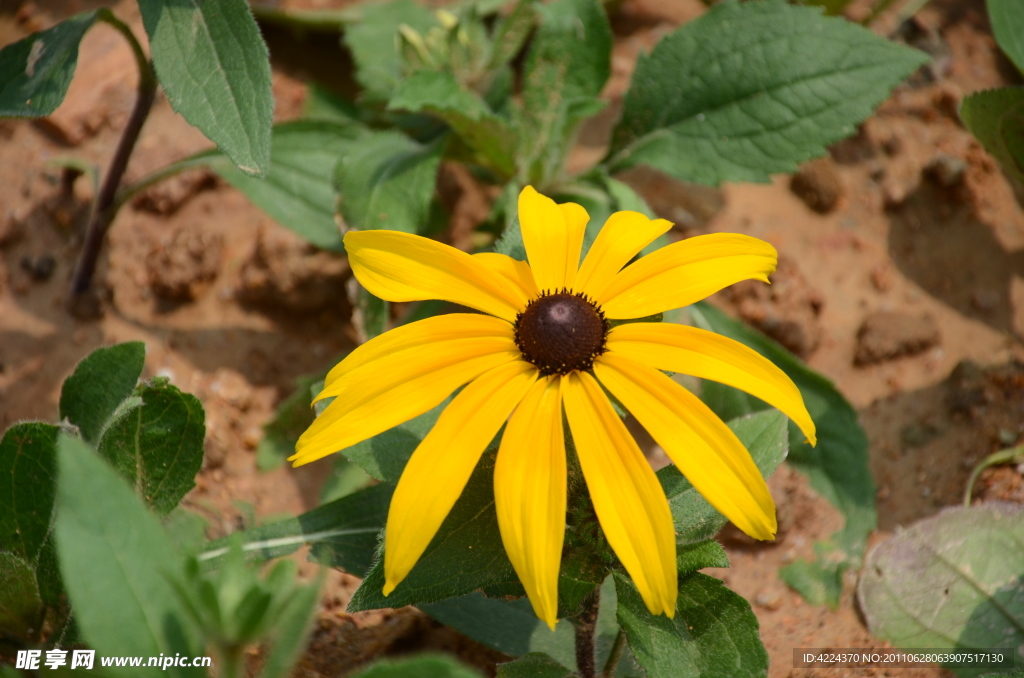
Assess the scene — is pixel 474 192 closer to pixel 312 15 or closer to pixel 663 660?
pixel 312 15

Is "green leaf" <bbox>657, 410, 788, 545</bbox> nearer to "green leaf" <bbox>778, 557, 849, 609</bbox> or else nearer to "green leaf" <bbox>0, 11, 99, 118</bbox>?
"green leaf" <bbox>778, 557, 849, 609</bbox>

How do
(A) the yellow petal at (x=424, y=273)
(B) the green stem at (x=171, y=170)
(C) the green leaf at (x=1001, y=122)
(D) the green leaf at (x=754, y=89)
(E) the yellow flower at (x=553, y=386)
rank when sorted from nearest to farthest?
1. (E) the yellow flower at (x=553, y=386)
2. (A) the yellow petal at (x=424, y=273)
3. (C) the green leaf at (x=1001, y=122)
4. (D) the green leaf at (x=754, y=89)
5. (B) the green stem at (x=171, y=170)

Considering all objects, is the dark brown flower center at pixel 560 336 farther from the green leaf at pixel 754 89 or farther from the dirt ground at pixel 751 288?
the green leaf at pixel 754 89

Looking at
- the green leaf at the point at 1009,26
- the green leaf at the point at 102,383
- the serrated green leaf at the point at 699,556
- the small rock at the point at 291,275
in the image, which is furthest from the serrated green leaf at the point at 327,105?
the serrated green leaf at the point at 699,556

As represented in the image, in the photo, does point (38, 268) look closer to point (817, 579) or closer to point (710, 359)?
point (710, 359)

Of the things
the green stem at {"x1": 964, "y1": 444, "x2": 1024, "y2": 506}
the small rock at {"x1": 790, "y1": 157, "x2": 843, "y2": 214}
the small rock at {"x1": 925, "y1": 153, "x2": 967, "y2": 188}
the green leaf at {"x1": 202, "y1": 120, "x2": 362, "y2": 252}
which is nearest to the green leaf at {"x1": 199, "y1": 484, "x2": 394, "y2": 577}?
the green leaf at {"x1": 202, "y1": 120, "x2": 362, "y2": 252}

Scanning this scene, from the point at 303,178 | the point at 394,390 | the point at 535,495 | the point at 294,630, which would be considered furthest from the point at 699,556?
the point at 303,178
